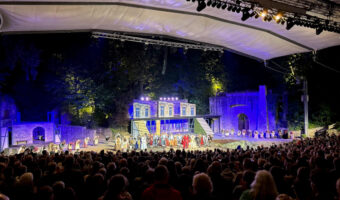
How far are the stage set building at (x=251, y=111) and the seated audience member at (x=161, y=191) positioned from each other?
84.6 ft

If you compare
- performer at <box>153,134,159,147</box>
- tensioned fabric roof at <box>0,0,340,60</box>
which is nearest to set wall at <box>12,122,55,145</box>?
performer at <box>153,134,159,147</box>

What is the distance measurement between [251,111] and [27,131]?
74.3 ft

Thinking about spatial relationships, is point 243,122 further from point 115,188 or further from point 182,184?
point 115,188

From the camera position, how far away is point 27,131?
22.7 m

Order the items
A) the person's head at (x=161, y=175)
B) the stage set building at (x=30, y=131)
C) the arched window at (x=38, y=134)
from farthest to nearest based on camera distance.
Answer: the arched window at (x=38, y=134) → the stage set building at (x=30, y=131) → the person's head at (x=161, y=175)

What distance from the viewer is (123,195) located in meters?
2.96

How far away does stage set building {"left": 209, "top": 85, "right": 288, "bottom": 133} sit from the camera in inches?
A: 1069

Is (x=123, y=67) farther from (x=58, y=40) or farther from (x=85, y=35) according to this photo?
(x=58, y=40)

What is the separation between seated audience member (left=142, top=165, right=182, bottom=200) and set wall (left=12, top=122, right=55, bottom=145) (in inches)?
917

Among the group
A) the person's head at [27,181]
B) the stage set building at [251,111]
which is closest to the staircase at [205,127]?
the stage set building at [251,111]

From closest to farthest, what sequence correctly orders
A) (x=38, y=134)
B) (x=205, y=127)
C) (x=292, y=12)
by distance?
1. (x=292, y=12)
2. (x=38, y=134)
3. (x=205, y=127)

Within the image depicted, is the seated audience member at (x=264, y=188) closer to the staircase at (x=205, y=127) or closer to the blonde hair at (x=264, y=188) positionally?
the blonde hair at (x=264, y=188)

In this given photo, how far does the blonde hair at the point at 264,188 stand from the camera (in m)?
2.67

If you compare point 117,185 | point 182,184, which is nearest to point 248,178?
point 182,184
